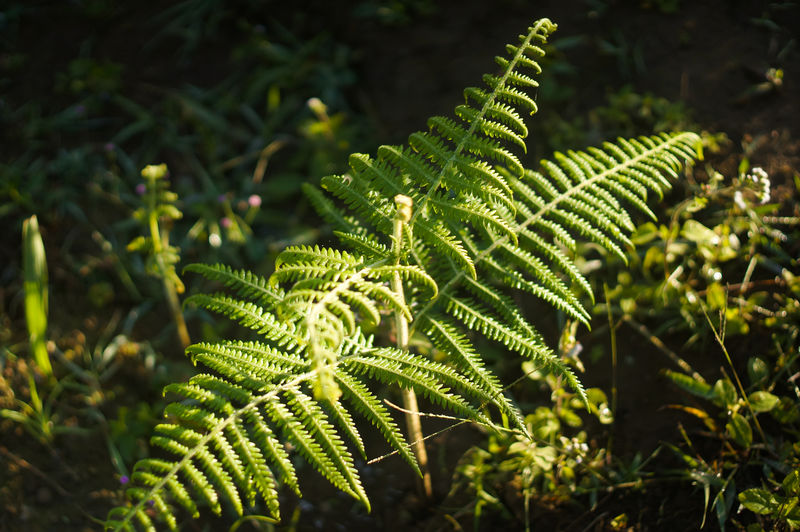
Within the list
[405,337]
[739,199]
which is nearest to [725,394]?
[739,199]

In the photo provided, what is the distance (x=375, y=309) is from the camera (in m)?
1.20

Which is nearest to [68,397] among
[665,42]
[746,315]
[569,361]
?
[569,361]

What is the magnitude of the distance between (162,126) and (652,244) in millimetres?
2543

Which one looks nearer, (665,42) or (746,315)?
(746,315)

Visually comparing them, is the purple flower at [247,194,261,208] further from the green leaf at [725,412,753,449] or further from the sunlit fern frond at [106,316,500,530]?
the green leaf at [725,412,753,449]

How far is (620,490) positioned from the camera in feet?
6.02

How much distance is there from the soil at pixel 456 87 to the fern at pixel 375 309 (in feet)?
1.82

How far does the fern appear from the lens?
1.27 m

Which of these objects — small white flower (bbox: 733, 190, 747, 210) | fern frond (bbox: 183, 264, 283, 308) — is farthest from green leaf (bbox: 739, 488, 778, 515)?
fern frond (bbox: 183, 264, 283, 308)

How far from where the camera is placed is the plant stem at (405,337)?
1.31 m

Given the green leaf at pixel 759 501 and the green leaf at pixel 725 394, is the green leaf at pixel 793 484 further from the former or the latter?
the green leaf at pixel 725 394

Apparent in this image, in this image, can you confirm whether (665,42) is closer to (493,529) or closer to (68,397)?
(493,529)

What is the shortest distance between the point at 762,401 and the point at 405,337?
1087 mm

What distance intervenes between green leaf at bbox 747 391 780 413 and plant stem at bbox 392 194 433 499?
0.98 metres
